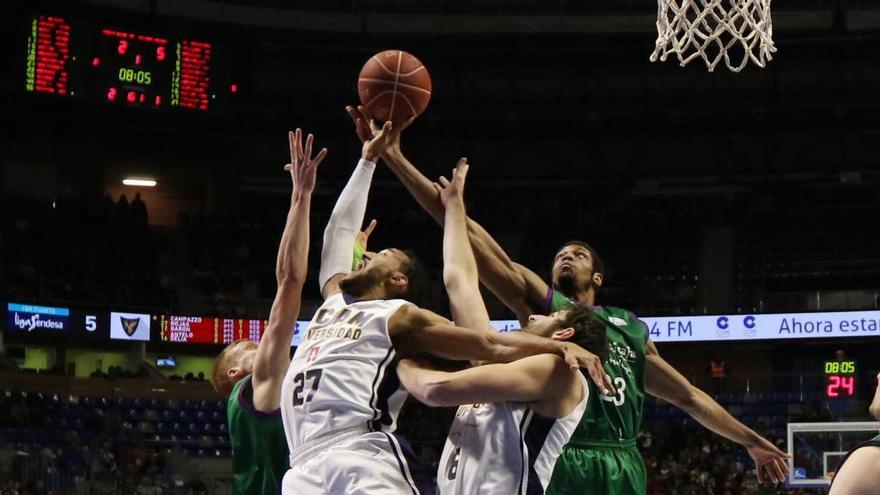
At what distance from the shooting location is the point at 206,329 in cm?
2234

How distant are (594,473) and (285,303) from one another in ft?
5.14

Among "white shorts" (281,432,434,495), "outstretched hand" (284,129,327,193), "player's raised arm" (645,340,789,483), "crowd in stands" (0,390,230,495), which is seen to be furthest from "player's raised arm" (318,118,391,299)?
"crowd in stands" (0,390,230,495)

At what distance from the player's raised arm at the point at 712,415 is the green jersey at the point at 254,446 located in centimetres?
176

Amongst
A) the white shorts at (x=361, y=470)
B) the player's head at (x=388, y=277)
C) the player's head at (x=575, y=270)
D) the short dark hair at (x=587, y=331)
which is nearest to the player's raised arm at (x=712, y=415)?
the player's head at (x=575, y=270)

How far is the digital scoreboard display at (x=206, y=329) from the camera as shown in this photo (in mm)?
22094

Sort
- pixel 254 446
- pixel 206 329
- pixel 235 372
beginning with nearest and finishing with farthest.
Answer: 1. pixel 254 446
2. pixel 235 372
3. pixel 206 329

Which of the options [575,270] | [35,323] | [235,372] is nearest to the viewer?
[235,372]

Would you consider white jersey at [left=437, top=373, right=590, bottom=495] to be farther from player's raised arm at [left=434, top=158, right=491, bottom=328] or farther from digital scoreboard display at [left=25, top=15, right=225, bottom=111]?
digital scoreboard display at [left=25, top=15, right=225, bottom=111]

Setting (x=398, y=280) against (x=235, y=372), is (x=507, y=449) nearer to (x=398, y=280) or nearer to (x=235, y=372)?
(x=398, y=280)

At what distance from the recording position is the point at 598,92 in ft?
85.0

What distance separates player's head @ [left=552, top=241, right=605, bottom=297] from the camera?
5875 mm

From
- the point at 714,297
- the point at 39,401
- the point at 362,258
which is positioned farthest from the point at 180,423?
the point at 362,258

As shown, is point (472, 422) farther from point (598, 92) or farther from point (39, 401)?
point (598, 92)

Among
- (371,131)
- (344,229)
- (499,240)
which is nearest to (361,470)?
(344,229)
